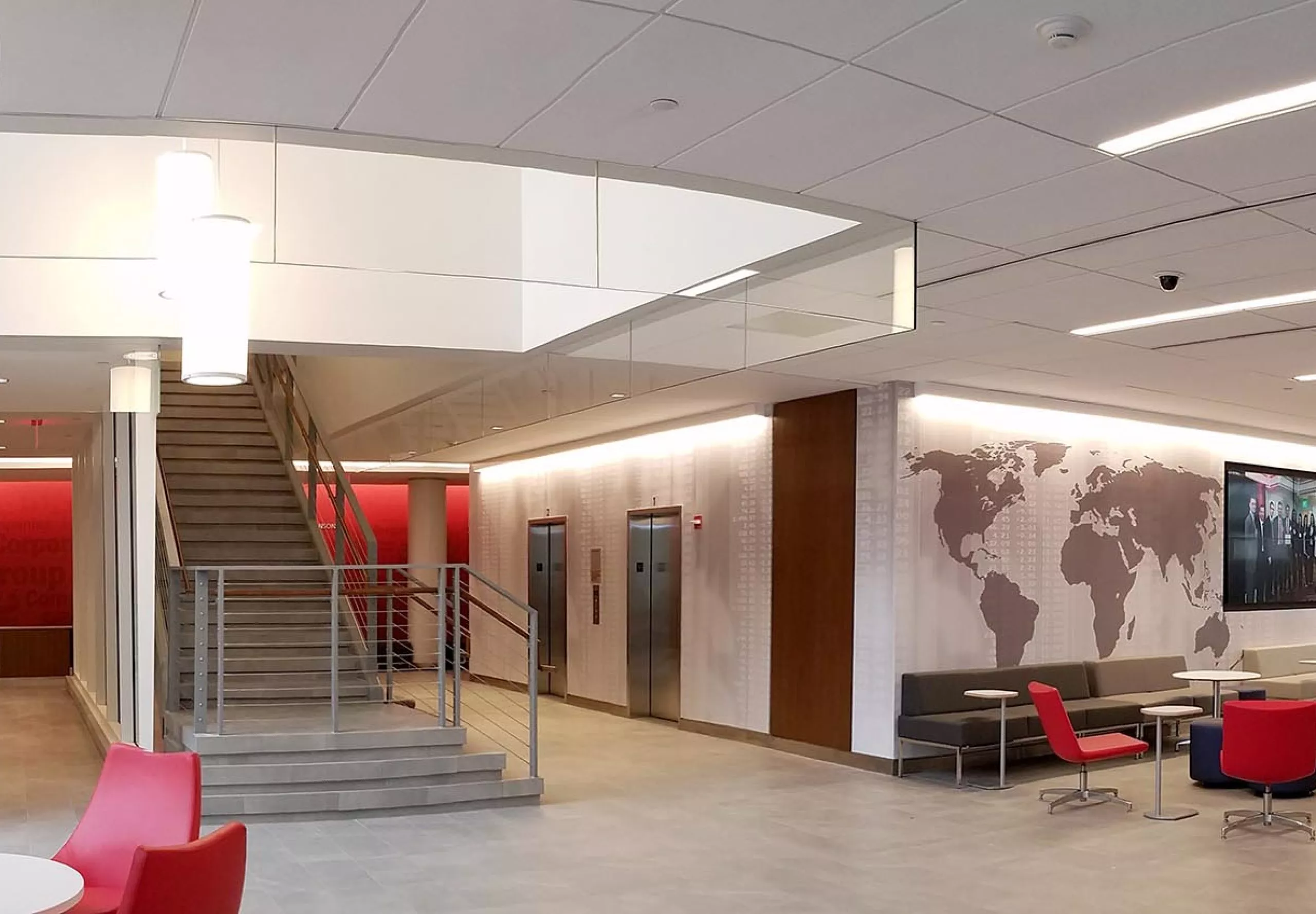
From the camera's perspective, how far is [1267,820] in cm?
816

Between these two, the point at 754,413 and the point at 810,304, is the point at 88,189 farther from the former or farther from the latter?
the point at 754,413

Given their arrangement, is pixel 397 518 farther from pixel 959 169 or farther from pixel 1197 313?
pixel 959 169

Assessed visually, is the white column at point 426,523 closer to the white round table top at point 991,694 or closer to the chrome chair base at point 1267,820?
the white round table top at point 991,694

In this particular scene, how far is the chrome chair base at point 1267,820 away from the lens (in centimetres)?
798

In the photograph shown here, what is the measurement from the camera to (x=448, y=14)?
3.38 m

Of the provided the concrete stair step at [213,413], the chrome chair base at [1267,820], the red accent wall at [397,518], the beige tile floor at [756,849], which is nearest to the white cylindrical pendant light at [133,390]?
the beige tile floor at [756,849]

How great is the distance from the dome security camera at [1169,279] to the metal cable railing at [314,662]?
4705mm

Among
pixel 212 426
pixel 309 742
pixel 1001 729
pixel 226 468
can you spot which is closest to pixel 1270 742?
pixel 1001 729

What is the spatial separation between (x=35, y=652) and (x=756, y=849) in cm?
1421

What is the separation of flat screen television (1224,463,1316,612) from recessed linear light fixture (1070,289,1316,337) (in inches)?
259

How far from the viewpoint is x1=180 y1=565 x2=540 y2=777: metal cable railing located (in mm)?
8594

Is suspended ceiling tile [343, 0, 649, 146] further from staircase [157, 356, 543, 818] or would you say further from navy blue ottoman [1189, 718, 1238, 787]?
Answer: navy blue ottoman [1189, 718, 1238, 787]

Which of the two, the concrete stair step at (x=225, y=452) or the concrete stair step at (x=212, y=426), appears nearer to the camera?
the concrete stair step at (x=225, y=452)

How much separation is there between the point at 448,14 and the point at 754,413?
8.42 meters
